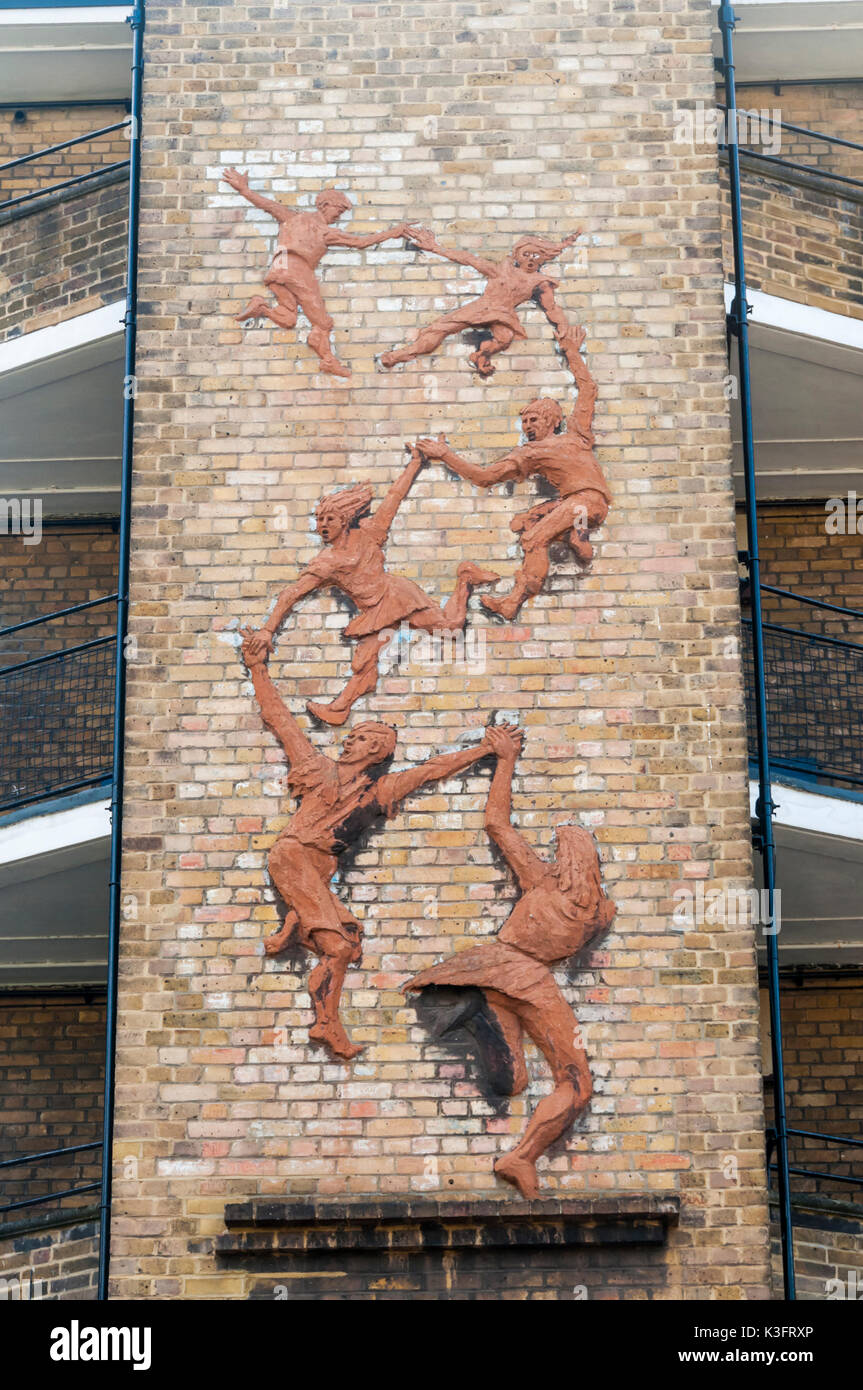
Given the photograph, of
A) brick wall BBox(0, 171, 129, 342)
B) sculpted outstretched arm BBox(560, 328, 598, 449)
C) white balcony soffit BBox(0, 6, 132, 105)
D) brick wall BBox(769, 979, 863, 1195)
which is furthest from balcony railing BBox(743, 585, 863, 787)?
white balcony soffit BBox(0, 6, 132, 105)

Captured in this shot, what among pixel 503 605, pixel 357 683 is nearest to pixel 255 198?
pixel 503 605

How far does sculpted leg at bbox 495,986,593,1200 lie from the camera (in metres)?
8.23

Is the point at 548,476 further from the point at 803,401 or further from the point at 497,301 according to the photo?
the point at 803,401

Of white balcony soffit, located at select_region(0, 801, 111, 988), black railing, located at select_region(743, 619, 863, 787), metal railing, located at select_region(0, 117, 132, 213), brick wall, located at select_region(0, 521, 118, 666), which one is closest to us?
white balcony soffit, located at select_region(0, 801, 111, 988)

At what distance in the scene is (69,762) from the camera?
11.3 metres

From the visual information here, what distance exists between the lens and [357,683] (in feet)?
29.6

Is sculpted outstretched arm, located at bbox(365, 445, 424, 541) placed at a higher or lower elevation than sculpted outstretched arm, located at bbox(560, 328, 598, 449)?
lower

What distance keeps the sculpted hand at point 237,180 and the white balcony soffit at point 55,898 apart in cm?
335

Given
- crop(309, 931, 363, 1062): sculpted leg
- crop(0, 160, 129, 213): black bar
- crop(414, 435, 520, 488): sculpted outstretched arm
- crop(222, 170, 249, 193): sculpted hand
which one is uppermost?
crop(0, 160, 129, 213): black bar

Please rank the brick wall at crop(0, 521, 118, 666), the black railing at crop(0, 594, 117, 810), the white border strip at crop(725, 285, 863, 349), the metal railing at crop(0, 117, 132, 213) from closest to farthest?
1. the white border strip at crop(725, 285, 863, 349)
2. the metal railing at crop(0, 117, 132, 213)
3. the black railing at crop(0, 594, 117, 810)
4. the brick wall at crop(0, 521, 118, 666)

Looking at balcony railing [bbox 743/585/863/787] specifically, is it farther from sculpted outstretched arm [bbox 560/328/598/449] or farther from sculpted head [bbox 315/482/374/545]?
sculpted head [bbox 315/482/374/545]

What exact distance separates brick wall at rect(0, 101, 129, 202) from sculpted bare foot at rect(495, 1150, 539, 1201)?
7.06m

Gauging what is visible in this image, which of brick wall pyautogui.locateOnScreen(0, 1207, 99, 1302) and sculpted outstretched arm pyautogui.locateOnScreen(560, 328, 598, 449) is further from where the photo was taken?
sculpted outstretched arm pyautogui.locateOnScreen(560, 328, 598, 449)

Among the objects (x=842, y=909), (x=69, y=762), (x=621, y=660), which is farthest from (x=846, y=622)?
(x=69, y=762)
